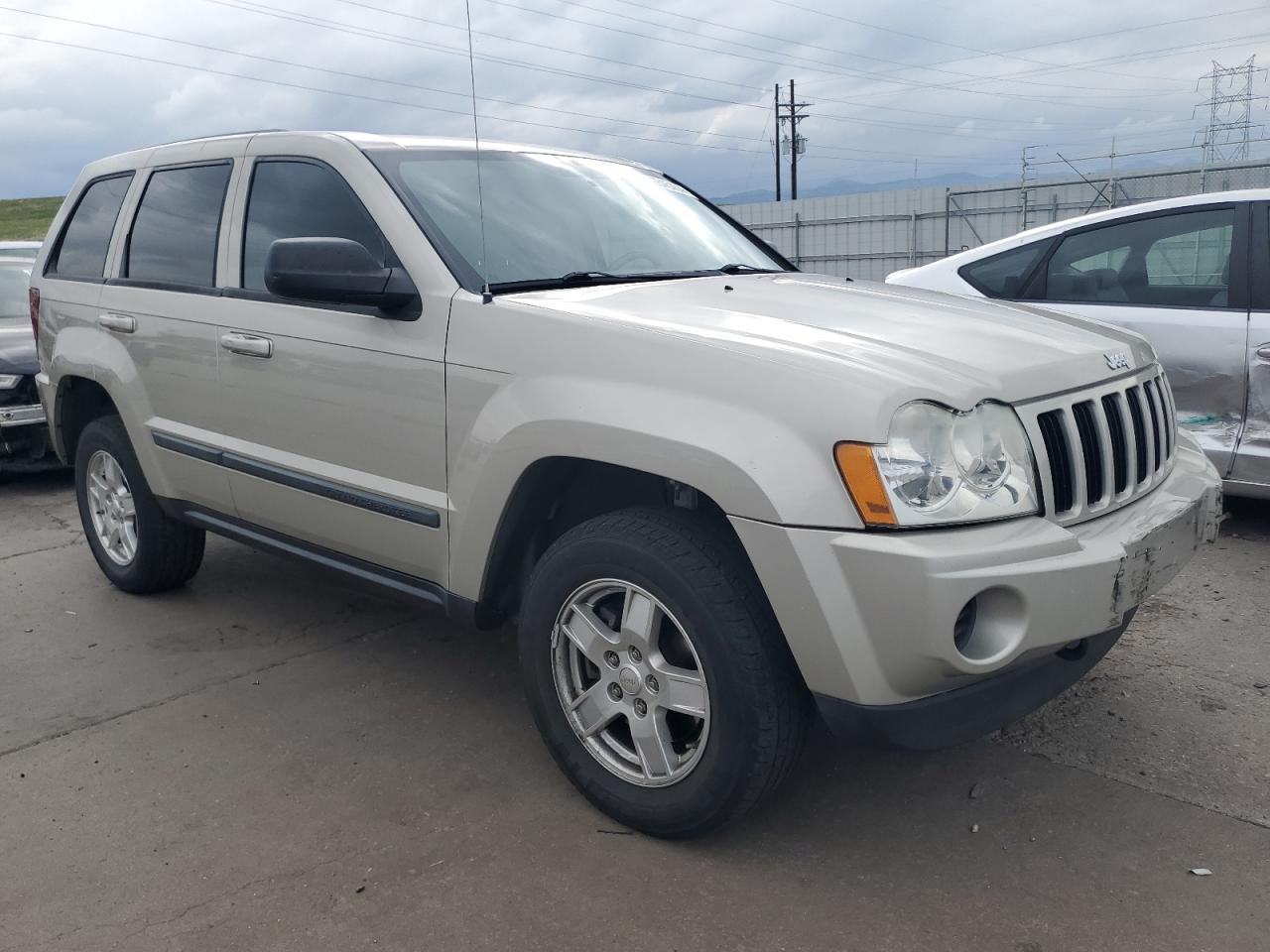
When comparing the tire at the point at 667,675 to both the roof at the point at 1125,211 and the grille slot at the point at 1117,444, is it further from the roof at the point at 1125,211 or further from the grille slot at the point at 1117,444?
the roof at the point at 1125,211

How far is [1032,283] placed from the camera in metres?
5.57

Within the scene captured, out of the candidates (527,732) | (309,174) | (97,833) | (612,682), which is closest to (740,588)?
(612,682)

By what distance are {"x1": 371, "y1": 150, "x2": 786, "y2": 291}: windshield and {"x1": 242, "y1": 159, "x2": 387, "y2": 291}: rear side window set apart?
0.17 metres

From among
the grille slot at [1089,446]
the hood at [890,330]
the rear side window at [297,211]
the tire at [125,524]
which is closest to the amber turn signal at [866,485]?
the hood at [890,330]

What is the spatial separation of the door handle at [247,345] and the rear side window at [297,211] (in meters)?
0.19

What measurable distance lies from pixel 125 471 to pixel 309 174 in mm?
1673

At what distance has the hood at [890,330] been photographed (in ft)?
8.22

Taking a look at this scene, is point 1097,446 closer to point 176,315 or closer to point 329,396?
point 329,396

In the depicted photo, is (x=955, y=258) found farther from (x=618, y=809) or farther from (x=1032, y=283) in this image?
(x=618, y=809)

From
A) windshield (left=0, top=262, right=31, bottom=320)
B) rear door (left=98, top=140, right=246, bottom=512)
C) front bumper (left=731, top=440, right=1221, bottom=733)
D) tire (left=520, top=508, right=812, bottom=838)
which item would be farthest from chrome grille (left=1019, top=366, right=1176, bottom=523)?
windshield (left=0, top=262, right=31, bottom=320)

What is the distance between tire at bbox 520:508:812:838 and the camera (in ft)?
8.30

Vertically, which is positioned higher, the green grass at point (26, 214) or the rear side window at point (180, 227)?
the green grass at point (26, 214)

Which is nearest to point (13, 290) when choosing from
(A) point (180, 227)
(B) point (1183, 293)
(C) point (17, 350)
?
(C) point (17, 350)

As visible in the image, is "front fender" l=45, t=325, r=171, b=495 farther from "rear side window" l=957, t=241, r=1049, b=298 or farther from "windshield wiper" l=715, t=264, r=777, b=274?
"rear side window" l=957, t=241, r=1049, b=298
